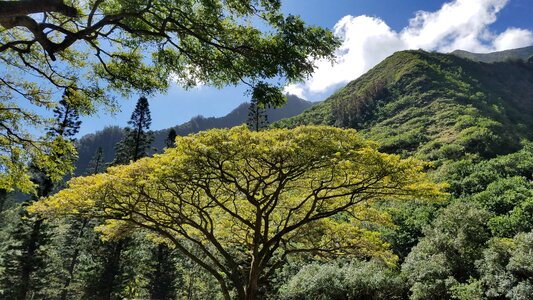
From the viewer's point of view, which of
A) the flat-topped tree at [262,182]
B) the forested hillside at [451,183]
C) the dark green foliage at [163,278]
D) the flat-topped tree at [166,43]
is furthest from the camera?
the dark green foliage at [163,278]

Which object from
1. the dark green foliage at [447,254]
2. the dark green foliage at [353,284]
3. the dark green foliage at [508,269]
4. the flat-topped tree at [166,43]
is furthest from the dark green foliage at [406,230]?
the flat-topped tree at [166,43]

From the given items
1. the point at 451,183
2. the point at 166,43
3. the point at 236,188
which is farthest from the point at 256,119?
the point at 166,43

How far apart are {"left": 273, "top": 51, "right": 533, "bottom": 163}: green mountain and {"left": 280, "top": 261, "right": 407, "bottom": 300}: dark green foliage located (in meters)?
25.2

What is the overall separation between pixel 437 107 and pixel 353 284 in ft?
167

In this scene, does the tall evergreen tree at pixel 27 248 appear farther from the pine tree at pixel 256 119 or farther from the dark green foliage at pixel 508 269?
the dark green foliage at pixel 508 269

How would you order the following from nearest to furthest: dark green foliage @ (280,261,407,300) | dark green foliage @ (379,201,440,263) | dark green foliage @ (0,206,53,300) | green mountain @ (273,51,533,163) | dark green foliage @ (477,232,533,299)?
dark green foliage @ (477,232,533,299) → dark green foliage @ (280,261,407,300) → dark green foliage @ (0,206,53,300) → dark green foliage @ (379,201,440,263) → green mountain @ (273,51,533,163)

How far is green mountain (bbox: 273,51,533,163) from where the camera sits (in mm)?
44656

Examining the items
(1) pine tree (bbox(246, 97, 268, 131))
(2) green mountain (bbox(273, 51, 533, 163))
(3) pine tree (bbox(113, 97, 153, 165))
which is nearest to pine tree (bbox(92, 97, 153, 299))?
(3) pine tree (bbox(113, 97, 153, 165))

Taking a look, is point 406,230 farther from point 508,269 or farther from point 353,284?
point 508,269

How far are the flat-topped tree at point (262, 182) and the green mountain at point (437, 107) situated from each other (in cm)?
3219

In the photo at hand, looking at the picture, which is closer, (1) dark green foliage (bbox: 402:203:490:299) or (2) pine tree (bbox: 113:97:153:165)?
(1) dark green foliage (bbox: 402:203:490:299)

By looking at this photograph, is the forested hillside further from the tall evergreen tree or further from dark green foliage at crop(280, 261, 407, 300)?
the tall evergreen tree

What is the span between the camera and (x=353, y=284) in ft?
61.6

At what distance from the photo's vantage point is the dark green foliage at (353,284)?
18.6m
